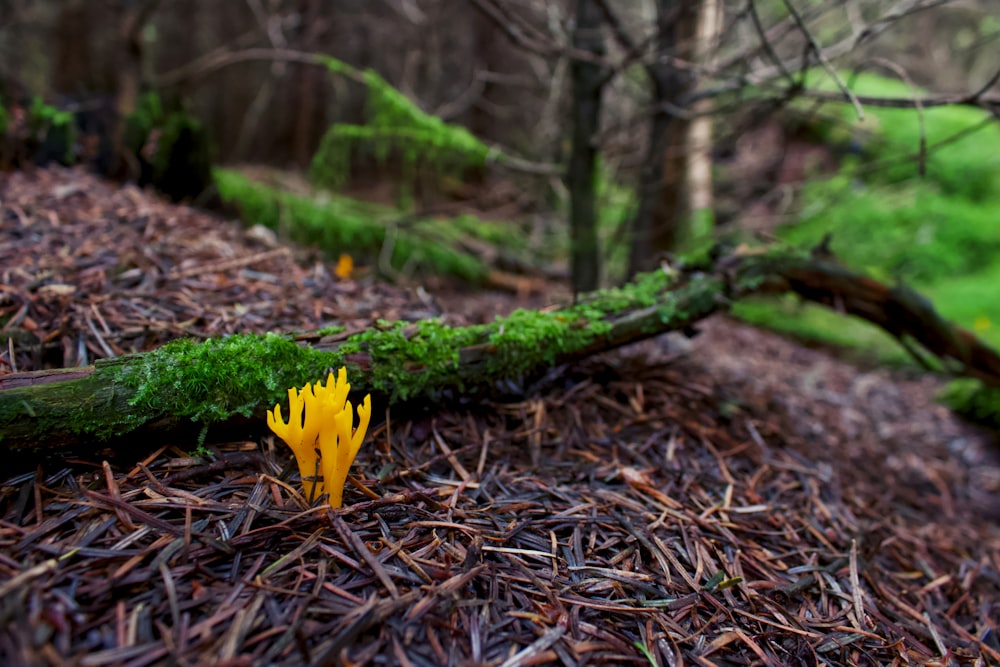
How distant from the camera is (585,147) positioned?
3.52m

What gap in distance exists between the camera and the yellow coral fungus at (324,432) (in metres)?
1.48

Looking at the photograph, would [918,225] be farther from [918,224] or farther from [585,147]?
[585,147]

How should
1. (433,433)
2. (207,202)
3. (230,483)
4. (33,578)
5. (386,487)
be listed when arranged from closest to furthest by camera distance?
(33,578)
(230,483)
(386,487)
(433,433)
(207,202)

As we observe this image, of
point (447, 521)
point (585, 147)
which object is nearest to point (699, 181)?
point (585, 147)

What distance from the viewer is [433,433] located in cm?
208

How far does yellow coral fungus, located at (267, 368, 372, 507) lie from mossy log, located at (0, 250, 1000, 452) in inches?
9.3

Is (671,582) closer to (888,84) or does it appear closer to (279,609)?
(279,609)

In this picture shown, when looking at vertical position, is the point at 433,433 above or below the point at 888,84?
below

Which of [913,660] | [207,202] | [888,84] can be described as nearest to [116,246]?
[207,202]

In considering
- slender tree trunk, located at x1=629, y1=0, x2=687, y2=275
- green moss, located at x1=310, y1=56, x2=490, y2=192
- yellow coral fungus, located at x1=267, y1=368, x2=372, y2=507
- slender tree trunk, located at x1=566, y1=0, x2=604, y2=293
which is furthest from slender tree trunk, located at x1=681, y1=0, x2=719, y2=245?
yellow coral fungus, located at x1=267, y1=368, x2=372, y2=507

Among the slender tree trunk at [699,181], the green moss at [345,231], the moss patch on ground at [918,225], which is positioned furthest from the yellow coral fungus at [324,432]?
the moss patch on ground at [918,225]

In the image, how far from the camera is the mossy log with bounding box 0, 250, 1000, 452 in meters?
1.55

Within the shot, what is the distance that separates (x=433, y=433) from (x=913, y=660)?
1.59m

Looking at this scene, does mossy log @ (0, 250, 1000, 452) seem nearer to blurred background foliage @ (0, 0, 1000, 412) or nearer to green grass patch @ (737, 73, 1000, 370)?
blurred background foliage @ (0, 0, 1000, 412)
